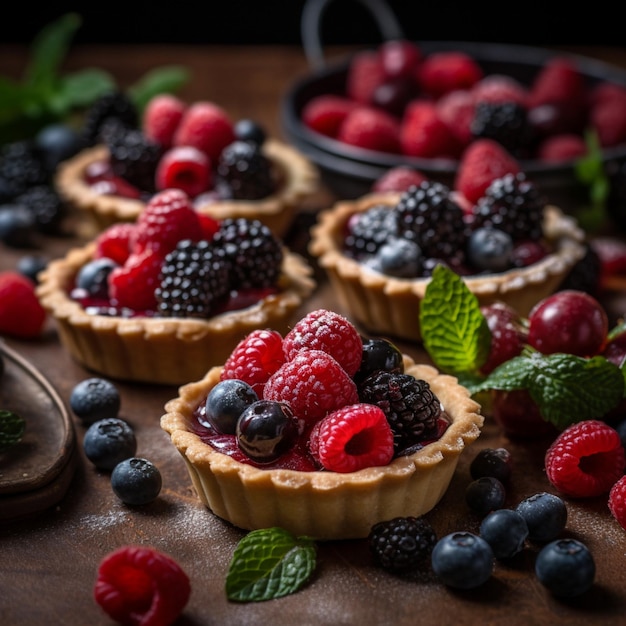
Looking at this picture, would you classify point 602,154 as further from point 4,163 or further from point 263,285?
point 4,163

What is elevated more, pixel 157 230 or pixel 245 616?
pixel 157 230

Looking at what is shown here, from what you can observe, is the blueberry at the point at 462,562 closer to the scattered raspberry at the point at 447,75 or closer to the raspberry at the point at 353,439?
the raspberry at the point at 353,439

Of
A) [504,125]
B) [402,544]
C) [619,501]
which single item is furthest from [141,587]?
[504,125]

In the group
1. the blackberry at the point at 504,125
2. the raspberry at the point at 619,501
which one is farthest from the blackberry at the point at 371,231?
the raspberry at the point at 619,501

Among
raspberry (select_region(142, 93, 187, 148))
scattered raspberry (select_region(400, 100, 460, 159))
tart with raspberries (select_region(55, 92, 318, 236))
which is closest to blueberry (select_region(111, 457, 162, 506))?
tart with raspberries (select_region(55, 92, 318, 236))

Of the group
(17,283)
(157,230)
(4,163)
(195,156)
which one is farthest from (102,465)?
(4,163)

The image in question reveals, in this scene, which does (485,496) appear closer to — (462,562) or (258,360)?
(462,562)

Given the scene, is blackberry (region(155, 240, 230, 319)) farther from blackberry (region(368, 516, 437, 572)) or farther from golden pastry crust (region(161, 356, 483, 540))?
blackberry (region(368, 516, 437, 572))
